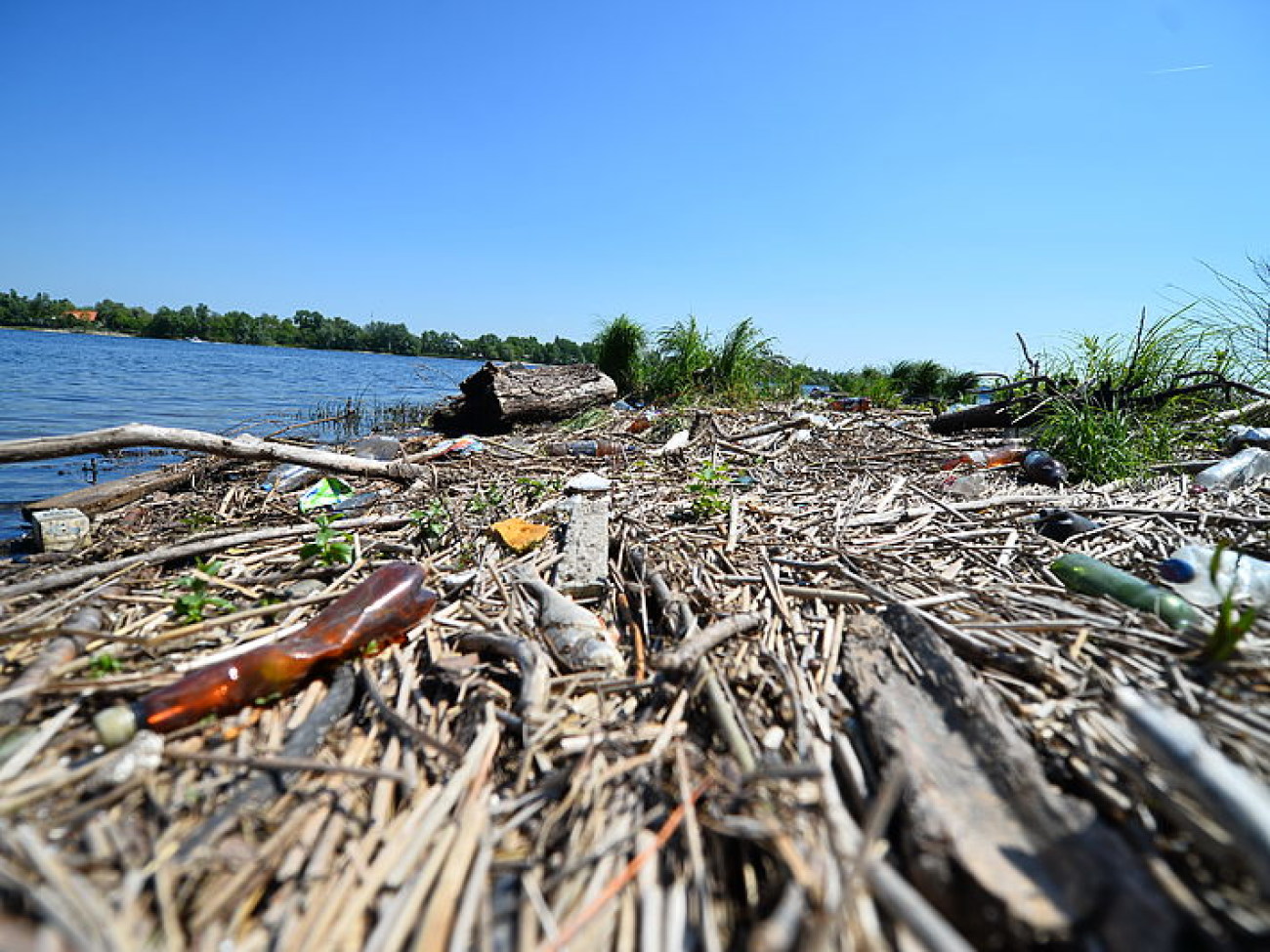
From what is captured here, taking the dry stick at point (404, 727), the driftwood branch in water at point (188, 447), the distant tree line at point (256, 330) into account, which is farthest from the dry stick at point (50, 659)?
the distant tree line at point (256, 330)

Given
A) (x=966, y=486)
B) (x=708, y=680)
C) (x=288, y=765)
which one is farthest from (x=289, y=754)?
(x=966, y=486)

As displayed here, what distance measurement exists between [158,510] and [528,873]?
419 centimetres

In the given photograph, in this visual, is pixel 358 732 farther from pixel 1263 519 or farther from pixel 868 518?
pixel 1263 519

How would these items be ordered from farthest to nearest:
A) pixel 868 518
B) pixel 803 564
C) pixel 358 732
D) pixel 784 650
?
pixel 868 518
pixel 803 564
pixel 784 650
pixel 358 732

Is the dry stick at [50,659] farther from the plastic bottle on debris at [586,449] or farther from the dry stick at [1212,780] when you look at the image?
the plastic bottle on debris at [586,449]

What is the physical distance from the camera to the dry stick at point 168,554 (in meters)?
2.12

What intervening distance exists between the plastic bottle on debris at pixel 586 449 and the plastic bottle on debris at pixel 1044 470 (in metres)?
3.11

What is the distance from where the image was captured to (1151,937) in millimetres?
745

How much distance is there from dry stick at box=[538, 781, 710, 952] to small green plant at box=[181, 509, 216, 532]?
3246mm

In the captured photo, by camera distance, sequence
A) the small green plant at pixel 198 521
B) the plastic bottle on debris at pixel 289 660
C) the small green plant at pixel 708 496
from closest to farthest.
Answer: the plastic bottle on debris at pixel 289 660, the small green plant at pixel 708 496, the small green plant at pixel 198 521

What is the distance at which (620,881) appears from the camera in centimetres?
99

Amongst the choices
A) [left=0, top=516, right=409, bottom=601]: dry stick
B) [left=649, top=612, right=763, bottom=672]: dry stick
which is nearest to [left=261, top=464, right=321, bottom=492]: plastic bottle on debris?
[left=0, top=516, right=409, bottom=601]: dry stick

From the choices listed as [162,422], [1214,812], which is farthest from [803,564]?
[162,422]

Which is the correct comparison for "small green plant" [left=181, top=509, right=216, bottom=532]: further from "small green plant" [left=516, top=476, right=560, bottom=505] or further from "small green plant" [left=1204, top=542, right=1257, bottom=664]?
"small green plant" [left=1204, top=542, right=1257, bottom=664]
